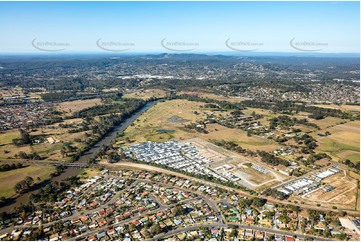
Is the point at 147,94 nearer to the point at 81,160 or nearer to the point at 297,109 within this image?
the point at 297,109

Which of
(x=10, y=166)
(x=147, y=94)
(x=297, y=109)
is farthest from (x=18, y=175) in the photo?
(x=147, y=94)

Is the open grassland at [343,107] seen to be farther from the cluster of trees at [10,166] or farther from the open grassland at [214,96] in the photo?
the cluster of trees at [10,166]

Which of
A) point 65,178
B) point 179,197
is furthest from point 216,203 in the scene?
point 65,178

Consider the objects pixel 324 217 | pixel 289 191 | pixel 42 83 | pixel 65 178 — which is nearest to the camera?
pixel 324 217

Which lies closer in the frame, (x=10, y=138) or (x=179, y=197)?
(x=179, y=197)

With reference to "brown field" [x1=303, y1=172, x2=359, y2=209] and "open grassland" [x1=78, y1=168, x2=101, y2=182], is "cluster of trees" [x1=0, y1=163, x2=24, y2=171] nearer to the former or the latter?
"open grassland" [x1=78, y1=168, x2=101, y2=182]

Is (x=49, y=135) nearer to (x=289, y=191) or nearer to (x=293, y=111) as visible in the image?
(x=289, y=191)
